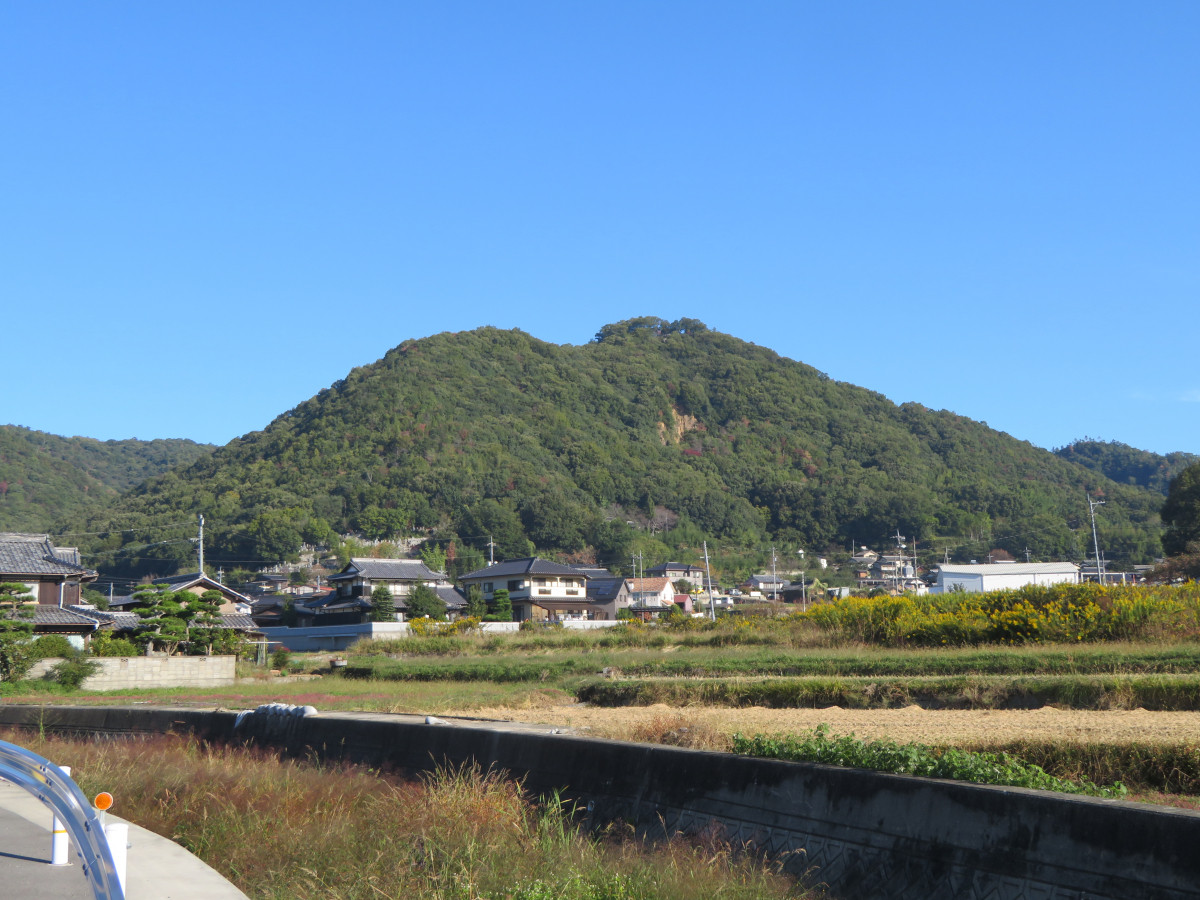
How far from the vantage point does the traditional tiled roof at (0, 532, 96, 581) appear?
40.7m

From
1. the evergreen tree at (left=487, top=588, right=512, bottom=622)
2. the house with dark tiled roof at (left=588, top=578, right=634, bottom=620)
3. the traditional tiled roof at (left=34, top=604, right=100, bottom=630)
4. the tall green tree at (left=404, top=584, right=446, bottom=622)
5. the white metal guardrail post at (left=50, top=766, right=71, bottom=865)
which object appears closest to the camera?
the white metal guardrail post at (left=50, top=766, right=71, bottom=865)

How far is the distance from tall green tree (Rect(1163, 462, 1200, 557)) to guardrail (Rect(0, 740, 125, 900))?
2678 inches

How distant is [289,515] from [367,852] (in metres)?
109

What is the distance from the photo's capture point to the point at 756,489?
148 m

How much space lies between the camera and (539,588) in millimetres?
80812

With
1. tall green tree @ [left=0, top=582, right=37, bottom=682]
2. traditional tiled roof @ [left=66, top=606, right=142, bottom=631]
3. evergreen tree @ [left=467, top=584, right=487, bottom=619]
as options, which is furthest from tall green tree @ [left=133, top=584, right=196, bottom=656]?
evergreen tree @ [left=467, top=584, right=487, bottom=619]

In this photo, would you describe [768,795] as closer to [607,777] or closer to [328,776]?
[607,777]

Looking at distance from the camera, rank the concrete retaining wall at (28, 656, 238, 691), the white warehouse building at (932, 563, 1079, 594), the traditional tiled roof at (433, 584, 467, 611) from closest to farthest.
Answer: the concrete retaining wall at (28, 656, 238, 691)
the traditional tiled roof at (433, 584, 467, 611)
the white warehouse building at (932, 563, 1079, 594)

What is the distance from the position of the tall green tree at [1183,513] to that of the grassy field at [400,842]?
6459cm

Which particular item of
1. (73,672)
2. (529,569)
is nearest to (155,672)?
(73,672)

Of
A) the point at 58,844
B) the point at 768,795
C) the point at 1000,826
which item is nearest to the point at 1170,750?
the point at 1000,826

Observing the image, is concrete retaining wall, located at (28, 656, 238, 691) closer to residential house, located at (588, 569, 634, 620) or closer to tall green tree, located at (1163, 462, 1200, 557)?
residential house, located at (588, 569, 634, 620)

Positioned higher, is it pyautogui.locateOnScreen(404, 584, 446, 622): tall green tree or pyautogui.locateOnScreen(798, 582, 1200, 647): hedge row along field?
pyautogui.locateOnScreen(798, 582, 1200, 647): hedge row along field

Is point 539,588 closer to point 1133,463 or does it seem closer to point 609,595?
point 609,595
